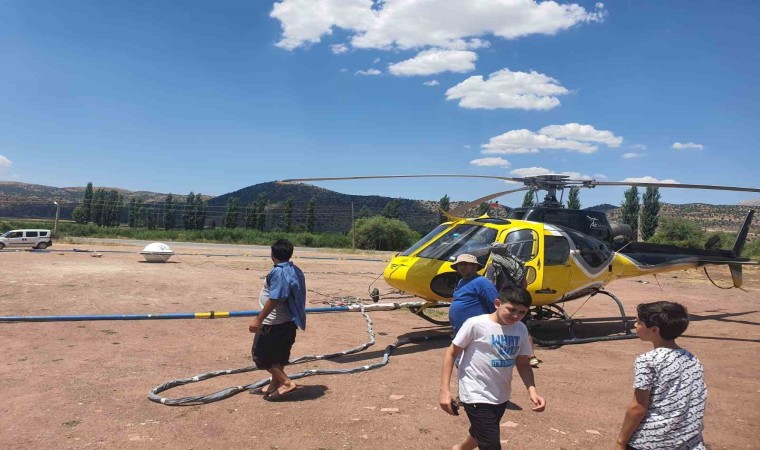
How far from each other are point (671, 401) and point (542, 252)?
6723 millimetres

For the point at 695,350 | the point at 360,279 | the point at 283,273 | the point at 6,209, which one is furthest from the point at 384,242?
the point at 6,209

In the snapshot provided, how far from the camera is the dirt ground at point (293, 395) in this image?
447cm

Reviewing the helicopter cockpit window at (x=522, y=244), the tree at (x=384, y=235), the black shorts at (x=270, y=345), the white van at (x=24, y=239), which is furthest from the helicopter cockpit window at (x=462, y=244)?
the tree at (x=384, y=235)

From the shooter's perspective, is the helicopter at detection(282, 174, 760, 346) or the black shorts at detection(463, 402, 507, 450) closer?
the black shorts at detection(463, 402, 507, 450)

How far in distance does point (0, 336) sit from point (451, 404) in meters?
7.85

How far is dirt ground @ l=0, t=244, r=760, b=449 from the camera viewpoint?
447 centimetres

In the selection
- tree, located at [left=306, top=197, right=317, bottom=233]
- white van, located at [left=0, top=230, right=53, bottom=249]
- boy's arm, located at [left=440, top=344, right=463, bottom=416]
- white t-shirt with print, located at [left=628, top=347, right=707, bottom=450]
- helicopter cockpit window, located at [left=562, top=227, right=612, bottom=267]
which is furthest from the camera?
tree, located at [left=306, top=197, right=317, bottom=233]

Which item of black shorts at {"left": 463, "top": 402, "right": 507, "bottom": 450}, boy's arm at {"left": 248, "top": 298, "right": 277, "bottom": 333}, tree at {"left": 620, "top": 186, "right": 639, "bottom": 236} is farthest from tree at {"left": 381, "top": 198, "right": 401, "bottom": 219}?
black shorts at {"left": 463, "top": 402, "right": 507, "bottom": 450}

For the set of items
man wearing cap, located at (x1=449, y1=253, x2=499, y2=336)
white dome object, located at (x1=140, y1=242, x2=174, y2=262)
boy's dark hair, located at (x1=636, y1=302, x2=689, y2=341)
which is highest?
boy's dark hair, located at (x1=636, y1=302, x2=689, y2=341)

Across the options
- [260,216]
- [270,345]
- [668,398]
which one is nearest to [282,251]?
[270,345]

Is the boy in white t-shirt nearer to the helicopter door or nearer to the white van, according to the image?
the helicopter door

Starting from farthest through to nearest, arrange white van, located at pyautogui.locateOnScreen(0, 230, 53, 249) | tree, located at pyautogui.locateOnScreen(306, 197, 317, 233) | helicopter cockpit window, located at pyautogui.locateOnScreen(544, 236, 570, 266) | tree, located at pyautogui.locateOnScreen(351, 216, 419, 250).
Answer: tree, located at pyautogui.locateOnScreen(306, 197, 317, 233), tree, located at pyautogui.locateOnScreen(351, 216, 419, 250), white van, located at pyautogui.locateOnScreen(0, 230, 53, 249), helicopter cockpit window, located at pyautogui.locateOnScreen(544, 236, 570, 266)

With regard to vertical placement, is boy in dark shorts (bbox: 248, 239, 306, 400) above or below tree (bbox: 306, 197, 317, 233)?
below

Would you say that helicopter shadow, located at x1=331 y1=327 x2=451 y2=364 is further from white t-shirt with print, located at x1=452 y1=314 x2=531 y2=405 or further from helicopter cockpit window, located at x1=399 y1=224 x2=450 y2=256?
white t-shirt with print, located at x1=452 y1=314 x2=531 y2=405
